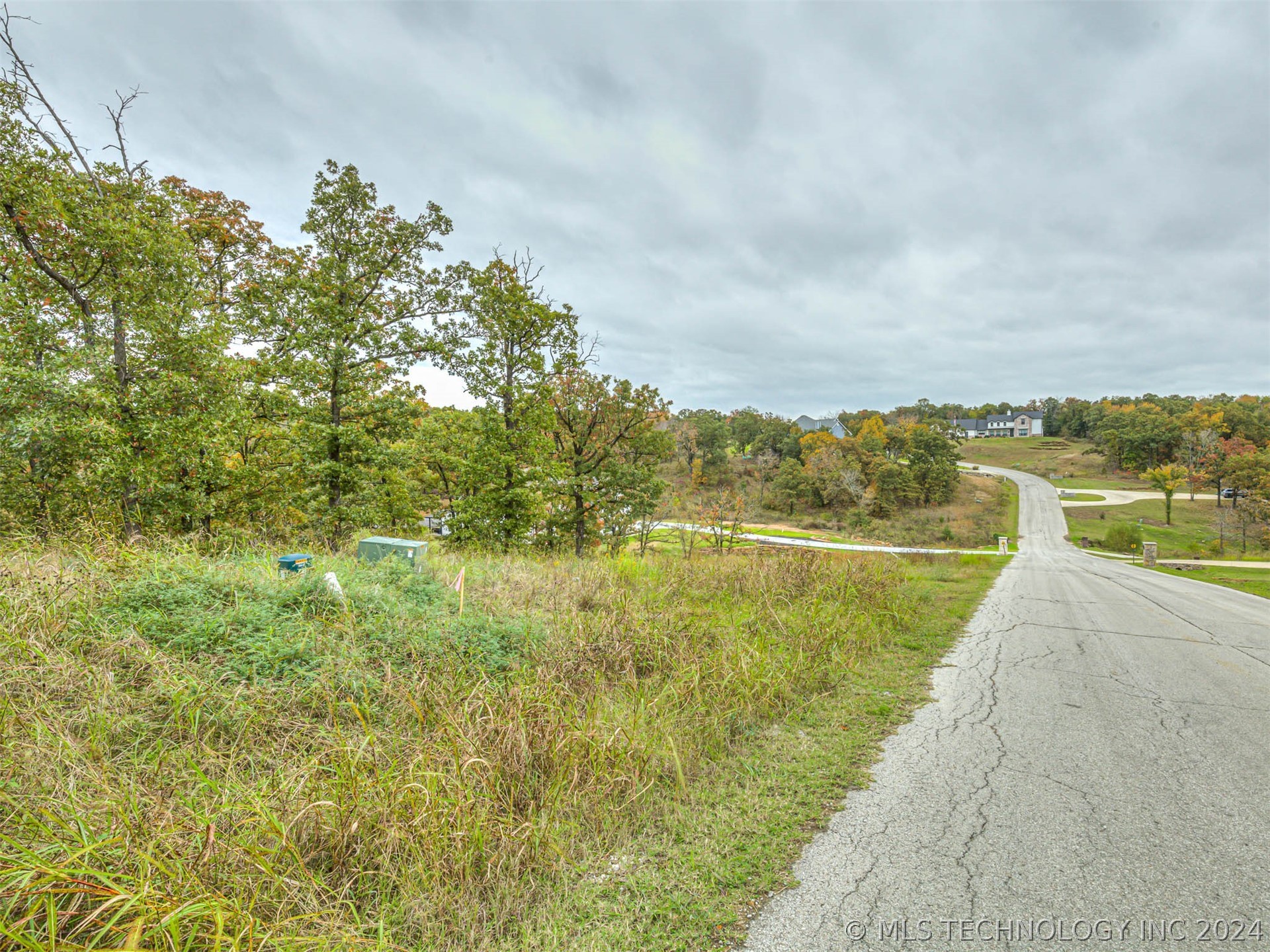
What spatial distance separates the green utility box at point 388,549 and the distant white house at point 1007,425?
4580 inches

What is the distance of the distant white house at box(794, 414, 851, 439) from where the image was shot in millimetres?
83219

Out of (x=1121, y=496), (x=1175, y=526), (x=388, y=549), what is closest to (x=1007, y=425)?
(x=1121, y=496)

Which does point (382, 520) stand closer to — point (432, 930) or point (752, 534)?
point (432, 930)

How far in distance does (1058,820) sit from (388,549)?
7.46 metres

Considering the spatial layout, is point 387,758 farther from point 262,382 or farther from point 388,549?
point 262,382

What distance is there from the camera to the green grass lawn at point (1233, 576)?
1321cm

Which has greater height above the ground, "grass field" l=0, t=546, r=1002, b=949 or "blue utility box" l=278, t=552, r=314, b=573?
"blue utility box" l=278, t=552, r=314, b=573

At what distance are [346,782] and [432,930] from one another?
0.95 metres

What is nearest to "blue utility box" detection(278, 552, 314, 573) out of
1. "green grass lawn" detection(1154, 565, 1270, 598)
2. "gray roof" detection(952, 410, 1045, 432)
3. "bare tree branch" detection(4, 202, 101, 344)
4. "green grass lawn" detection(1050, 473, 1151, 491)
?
"bare tree branch" detection(4, 202, 101, 344)

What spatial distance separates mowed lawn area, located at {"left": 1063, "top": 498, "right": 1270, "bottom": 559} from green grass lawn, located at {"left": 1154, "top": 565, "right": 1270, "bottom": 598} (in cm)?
1050

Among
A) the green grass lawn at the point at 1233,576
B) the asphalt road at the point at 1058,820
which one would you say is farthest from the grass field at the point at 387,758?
the green grass lawn at the point at 1233,576

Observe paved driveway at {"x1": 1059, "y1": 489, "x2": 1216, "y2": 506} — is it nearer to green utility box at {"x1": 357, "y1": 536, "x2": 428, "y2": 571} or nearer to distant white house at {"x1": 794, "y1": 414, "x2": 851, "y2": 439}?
distant white house at {"x1": 794, "y1": 414, "x2": 851, "y2": 439}

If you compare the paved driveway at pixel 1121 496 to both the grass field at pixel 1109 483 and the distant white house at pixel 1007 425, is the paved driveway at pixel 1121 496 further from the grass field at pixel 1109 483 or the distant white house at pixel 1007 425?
the distant white house at pixel 1007 425

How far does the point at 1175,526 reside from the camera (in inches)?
1476
